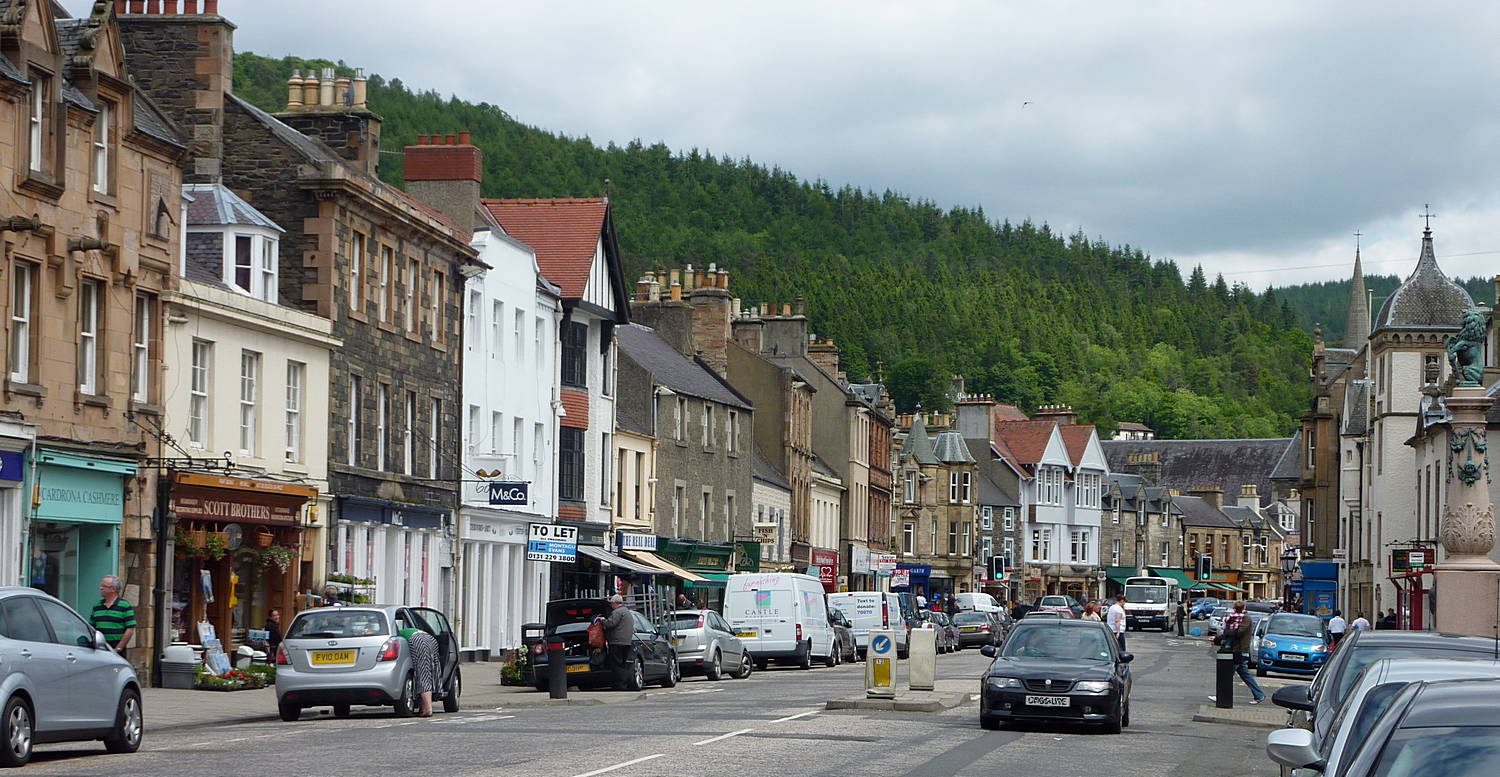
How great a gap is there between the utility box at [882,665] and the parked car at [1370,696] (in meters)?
16.6

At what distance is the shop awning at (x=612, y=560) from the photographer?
1986 inches

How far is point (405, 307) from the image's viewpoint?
135 ft

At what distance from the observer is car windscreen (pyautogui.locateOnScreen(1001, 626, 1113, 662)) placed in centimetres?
2403

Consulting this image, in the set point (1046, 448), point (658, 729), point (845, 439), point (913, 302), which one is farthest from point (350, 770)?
point (913, 302)

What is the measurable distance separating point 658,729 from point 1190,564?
400 feet

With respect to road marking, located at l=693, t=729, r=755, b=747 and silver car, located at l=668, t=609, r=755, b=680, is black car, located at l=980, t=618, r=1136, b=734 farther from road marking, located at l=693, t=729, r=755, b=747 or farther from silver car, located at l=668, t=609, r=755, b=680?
silver car, located at l=668, t=609, r=755, b=680

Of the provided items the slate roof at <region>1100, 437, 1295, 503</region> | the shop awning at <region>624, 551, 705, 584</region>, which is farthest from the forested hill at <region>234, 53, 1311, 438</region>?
the shop awning at <region>624, 551, 705, 584</region>

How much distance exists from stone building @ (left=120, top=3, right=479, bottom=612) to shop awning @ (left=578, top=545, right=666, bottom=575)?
7177mm

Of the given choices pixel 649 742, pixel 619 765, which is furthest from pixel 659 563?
pixel 619 765

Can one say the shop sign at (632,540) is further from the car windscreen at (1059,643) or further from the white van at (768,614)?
the car windscreen at (1059,643)

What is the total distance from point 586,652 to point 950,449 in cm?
7073

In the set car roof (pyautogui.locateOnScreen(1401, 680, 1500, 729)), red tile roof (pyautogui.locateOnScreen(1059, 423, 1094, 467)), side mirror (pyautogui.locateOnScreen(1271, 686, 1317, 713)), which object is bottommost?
side mirror (pyautogui.locateOnScreen(1271, 686, 1317, 713))

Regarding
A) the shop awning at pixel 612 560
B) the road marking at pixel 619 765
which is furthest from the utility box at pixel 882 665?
the shop awning at pixel 612 560

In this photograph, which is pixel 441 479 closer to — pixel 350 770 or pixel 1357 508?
pixel 350 770
